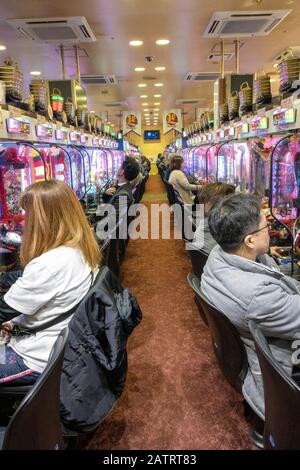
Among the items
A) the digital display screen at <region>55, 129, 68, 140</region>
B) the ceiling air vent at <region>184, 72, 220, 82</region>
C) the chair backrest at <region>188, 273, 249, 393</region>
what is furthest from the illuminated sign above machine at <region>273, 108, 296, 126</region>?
the ceiling air vent at <region>184, 72, 220, 82</region>

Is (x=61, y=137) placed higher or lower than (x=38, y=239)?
higher

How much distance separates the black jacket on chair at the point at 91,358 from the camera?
1.43m

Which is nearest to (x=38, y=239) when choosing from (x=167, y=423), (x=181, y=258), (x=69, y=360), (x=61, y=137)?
(x=69, y=360)

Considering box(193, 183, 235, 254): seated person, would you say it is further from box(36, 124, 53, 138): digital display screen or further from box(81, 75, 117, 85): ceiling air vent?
box(81, 75, 117, 85): ceiling air vent

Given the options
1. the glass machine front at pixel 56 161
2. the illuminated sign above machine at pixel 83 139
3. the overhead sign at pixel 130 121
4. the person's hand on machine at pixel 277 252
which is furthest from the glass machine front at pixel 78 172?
the overhead sign at pixel 130 121

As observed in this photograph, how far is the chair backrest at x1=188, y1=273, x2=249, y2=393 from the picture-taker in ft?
4.74

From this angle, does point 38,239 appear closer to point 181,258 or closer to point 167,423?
point 167,423

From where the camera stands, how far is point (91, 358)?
1461mm

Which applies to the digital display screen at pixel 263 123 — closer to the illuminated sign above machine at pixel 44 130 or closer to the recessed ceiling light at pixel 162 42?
the illuminated sign above machine at pixel 44 130

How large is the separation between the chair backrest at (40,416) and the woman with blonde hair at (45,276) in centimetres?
38

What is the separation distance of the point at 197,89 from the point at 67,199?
1097 centimetres

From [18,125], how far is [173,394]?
201cm

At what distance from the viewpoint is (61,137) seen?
390 centimetres

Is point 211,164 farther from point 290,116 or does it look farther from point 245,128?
point 290,116
